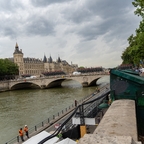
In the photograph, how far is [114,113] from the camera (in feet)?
15.0

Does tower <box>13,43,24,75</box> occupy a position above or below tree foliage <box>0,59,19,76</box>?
above

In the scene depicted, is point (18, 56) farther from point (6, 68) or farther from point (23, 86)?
point (23, 86)

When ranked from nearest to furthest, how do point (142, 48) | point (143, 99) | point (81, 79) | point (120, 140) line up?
1. point (120, 140)
2. point (143, 99)
3. point (142, 48)
4. point (81, 79)

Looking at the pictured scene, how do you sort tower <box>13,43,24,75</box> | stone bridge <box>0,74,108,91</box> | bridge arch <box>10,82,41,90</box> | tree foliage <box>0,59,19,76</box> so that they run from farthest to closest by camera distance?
tower <box>13,43,24,75</box> < tree foliage <box>0,59,19,76</box> < bridge arch <box>10,82,41,90</box> < stone bridge <box>0,74,108,91</box>

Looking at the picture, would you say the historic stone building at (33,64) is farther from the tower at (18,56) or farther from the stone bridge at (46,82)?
the stone bridge at (46,82)

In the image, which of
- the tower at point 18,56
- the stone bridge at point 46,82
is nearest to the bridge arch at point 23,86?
the stone bridge at point 46,82

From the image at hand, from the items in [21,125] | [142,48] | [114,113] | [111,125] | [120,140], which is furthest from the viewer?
[21,125]

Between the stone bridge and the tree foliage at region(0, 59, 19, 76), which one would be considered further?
the tree foliage at region(0, 59, 19, 76)

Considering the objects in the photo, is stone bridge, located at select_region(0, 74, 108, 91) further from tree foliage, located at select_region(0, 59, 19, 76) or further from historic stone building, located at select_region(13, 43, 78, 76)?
historic stone building, located at select_region(13, 43, 78, 76)

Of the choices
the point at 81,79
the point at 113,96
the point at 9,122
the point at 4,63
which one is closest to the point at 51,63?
the point at 4,63

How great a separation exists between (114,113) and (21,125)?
1870 centimetres

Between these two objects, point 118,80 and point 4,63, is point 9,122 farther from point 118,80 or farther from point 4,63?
point 4,63

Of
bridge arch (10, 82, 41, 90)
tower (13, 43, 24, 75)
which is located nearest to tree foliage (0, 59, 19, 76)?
bridge arch (10, 82, 41, 90)

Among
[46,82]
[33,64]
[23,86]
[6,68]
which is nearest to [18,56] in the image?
[33,64]
